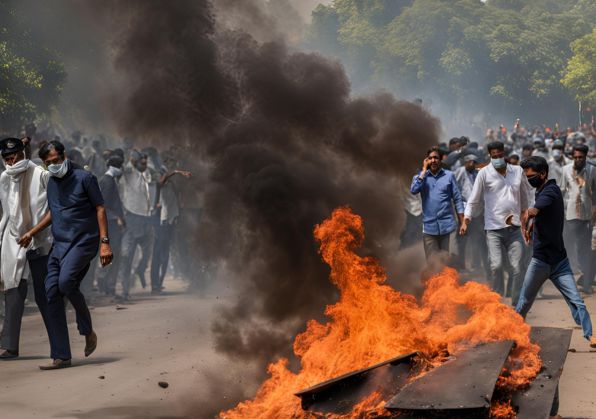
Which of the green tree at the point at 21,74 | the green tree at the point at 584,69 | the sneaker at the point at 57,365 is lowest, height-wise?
the sneaker at the point at 57,365

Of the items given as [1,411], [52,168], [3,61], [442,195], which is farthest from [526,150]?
[1,411]

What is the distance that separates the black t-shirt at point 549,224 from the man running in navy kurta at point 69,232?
3966 millimetres

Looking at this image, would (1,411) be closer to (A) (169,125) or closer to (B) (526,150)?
(A) (169,125)

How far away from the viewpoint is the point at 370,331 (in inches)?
243

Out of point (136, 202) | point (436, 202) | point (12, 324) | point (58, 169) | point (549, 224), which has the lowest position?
point (12, 324)

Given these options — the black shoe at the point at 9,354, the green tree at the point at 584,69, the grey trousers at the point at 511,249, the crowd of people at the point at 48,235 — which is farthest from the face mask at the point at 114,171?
the green tree at the point at 584,69

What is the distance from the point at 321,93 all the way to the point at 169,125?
5.37 ft

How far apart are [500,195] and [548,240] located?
8.93ft

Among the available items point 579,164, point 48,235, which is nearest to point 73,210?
point 48,235

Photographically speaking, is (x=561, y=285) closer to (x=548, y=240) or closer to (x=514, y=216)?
(x=548, y=240)

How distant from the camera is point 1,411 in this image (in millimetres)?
6672

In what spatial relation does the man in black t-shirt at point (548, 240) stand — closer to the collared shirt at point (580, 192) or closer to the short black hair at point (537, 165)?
the short black hair at point (537, 165)

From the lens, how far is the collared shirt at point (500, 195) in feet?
35.8

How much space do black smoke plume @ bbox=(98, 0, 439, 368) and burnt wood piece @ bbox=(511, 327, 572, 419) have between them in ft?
6.56
